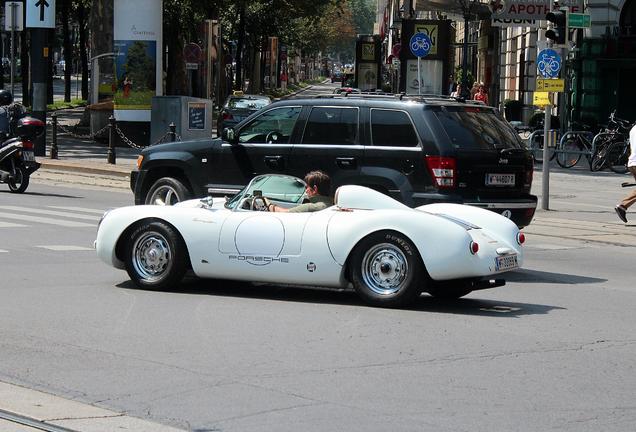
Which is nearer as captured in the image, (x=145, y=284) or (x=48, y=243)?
(x=145, y=284)

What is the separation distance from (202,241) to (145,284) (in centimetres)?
70

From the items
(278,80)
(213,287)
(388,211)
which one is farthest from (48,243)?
(278,80)

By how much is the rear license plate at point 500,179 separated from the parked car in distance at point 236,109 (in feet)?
87.8

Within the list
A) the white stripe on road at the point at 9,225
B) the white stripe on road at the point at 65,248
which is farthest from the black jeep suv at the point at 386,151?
the white stripe on road at the point at 9,225

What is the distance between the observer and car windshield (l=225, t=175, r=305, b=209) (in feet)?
36.9

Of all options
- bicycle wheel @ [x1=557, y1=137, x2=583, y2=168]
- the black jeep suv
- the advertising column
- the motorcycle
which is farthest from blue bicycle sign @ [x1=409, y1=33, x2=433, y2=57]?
the black jeep suv

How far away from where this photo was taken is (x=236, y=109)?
4153 cm

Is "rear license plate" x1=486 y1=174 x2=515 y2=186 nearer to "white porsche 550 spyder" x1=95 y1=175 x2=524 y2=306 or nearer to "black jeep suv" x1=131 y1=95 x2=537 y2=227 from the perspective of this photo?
"black jeep suv" x1=131 y1=95 x2=537 y2=227

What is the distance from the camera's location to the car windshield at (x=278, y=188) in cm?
1123

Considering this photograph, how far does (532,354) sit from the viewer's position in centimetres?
852

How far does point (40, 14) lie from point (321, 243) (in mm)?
20561

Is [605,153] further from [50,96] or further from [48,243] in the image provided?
[50,96]

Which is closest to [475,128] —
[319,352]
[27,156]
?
[319,352]

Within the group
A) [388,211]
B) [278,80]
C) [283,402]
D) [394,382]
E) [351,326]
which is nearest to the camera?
[283,402]
